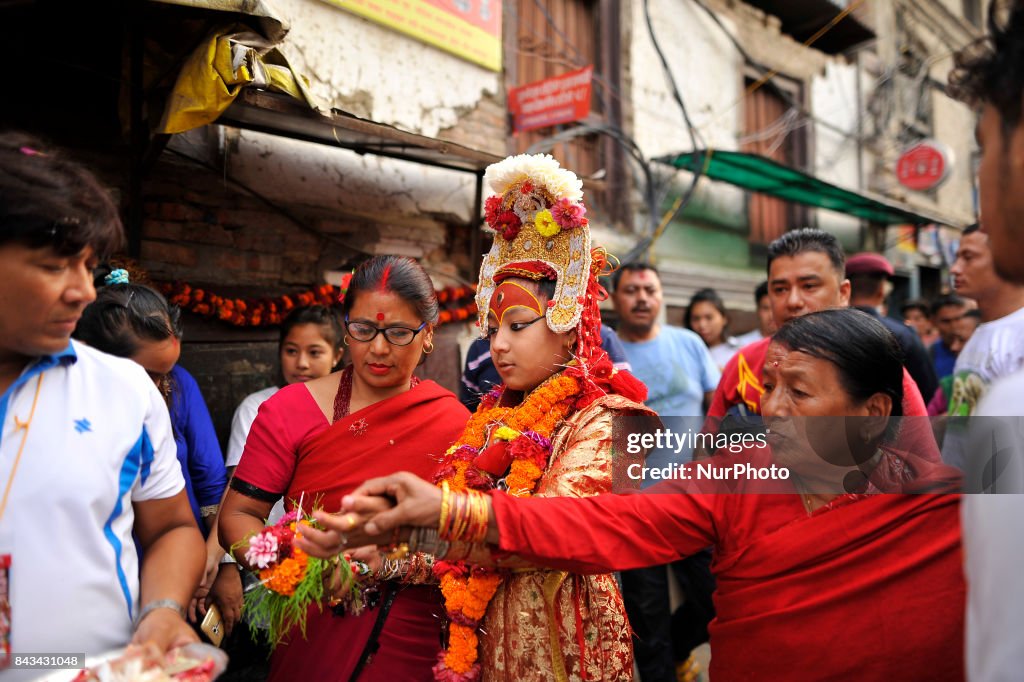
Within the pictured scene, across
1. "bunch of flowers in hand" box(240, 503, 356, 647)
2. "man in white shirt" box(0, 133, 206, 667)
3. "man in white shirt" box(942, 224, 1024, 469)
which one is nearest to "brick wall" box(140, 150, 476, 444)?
Result: "bunch of flowers in hand" box(240, 503, 356, 647)

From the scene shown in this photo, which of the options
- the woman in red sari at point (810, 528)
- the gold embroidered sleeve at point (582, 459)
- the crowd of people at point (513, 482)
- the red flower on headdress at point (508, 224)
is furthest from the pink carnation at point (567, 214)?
the woman in red sari at point (810, 528)

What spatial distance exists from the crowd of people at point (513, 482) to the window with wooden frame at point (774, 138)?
26.3 feet

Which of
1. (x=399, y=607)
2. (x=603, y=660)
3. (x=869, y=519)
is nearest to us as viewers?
(x=869, y=519)

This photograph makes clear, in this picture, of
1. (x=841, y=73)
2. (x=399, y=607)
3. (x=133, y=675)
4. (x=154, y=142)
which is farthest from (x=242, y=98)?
(x=841, y=73)

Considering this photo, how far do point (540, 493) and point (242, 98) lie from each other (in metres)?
2.63

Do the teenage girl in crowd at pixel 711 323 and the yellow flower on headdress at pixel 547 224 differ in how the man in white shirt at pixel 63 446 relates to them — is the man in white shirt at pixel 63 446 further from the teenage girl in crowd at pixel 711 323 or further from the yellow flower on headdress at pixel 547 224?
the teenage girl in crowd at pixel 711 323

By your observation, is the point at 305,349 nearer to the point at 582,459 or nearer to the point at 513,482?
the point at 513,482

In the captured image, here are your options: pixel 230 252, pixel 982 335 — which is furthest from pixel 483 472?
pixel 230 252

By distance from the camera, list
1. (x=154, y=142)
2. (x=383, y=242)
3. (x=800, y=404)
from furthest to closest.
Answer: (x=383, y=242), (x=154, y=142), (x=800, y=404)

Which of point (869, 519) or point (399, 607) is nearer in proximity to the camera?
point (869, 519)

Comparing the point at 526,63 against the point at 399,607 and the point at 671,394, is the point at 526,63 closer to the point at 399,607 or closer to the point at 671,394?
the point at 671,394

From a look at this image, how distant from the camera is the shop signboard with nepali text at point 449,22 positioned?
17.2 ft

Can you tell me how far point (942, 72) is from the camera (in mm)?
14984

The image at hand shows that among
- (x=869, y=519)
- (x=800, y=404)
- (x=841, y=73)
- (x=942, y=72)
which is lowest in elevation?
(x=869, y=519)
